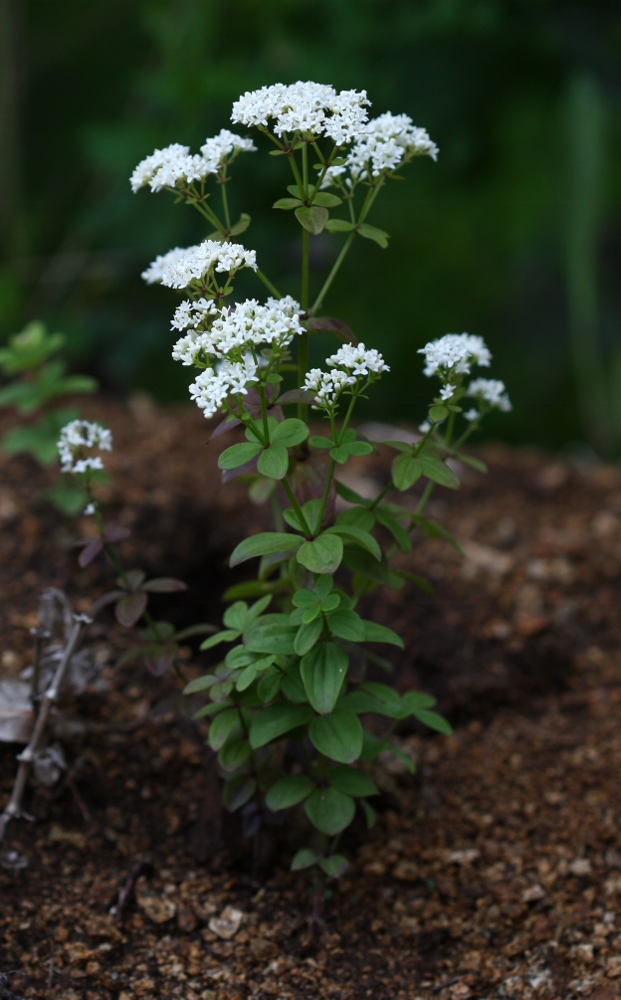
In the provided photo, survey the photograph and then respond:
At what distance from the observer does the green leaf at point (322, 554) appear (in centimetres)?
108

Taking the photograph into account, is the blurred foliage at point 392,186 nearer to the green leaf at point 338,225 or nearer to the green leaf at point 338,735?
the green leaf at point 338,225

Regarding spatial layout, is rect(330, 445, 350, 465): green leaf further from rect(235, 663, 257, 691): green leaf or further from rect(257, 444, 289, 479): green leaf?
rect(235, 663, 257, 691): green leaf

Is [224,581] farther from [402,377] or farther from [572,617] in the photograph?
[402,377]

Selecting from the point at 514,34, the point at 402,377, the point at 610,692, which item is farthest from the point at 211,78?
the point at 610,692

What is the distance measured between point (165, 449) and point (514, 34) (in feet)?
5.43

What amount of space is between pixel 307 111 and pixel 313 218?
124 mm

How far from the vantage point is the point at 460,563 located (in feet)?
6.84

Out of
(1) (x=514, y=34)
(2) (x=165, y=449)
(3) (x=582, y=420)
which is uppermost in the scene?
(1) (x=514, y=34)

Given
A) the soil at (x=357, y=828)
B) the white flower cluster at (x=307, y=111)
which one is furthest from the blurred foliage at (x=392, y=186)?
the white flower cluster at (x=307, y=111)

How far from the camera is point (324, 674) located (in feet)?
3.71

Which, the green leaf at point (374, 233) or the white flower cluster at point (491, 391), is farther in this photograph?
the white flower cluster at point (491, 391)

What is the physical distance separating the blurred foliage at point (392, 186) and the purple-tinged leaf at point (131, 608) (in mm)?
1584

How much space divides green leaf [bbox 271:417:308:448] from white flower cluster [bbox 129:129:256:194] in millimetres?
313

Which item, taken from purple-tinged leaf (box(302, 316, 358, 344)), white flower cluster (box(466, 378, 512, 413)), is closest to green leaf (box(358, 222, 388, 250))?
purple-tinged leaf (box(302, 316, 358, 344))
